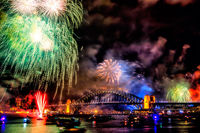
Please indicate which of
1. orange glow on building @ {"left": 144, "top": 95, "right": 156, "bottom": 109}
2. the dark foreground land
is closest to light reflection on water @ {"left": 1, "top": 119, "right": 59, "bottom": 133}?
the dark foreground land

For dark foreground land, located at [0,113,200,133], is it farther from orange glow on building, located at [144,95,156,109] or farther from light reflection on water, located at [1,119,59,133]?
orange glow on building, located at [144,95,156,109]

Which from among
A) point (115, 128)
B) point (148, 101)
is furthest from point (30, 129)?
point (148, 101)

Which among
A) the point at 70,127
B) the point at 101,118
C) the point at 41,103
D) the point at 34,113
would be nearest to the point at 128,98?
the point at 34,113

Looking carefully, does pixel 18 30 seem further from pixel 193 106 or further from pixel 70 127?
pixel 193 106

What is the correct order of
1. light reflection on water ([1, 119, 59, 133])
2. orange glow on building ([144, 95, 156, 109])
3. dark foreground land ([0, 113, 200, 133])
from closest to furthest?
dark foreground land ([0, 113, 200, 133])
light reflection on water ([1, 119, 59, 133])
orange glow on building ([144, 95, 156, 109])

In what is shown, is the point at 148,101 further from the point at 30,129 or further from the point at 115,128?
the point at 30,129

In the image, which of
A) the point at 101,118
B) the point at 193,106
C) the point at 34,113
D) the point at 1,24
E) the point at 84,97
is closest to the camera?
the point at 1,24

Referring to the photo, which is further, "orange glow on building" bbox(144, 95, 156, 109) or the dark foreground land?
"orange glow on building" bbox(144, 95, 156, 109)

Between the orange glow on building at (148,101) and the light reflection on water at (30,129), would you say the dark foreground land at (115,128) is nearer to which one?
the light reflection on water at (30,129)

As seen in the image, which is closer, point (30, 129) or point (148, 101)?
point (30, 129)

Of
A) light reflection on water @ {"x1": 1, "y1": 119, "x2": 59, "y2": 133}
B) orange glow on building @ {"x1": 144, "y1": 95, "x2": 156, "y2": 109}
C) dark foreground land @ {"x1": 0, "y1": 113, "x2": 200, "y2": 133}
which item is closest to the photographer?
dark foreground land @ {"x1": 0, "y1": 113, "x2": 200, "y2": 133}

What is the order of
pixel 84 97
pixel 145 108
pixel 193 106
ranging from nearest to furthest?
pixel 193 106
pixel 145 108
pixel 84 97
